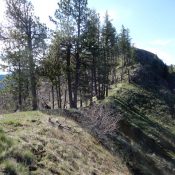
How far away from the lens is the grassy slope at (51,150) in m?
11.7

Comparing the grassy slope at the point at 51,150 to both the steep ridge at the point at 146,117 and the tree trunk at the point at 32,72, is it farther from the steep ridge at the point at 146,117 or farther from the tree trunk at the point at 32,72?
the tree trunk at the point at 32,72

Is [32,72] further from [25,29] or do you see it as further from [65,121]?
[65,121]

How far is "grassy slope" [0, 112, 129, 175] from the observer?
11.7m

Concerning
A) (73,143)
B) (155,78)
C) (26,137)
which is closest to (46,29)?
(73,143)

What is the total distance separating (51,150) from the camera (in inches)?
551

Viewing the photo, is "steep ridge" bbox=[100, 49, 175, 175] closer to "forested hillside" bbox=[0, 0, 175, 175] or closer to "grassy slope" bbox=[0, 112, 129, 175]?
"forested hillside" bbox=[0, 0, 175, 175]

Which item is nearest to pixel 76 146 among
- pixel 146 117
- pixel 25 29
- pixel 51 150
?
pixel 51 150

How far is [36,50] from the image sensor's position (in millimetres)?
31766

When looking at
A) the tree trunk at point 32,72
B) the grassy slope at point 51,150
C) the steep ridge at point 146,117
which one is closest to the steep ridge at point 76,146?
the grassy slope at point 51,150

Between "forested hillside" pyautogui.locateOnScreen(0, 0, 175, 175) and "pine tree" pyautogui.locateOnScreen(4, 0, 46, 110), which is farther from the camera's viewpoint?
"pine tree" pyautogui.locateOnScreen(4, 0, 46, 110)

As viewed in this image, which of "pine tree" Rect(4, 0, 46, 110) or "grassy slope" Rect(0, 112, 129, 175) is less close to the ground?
"pine tree" Rect(4, 0, 46, 110)

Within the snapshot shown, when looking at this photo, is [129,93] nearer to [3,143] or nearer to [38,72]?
[38,72]

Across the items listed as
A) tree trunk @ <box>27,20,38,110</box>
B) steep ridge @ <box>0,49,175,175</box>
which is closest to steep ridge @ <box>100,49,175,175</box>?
steep ridge @ <box>0,49,175,175</box>

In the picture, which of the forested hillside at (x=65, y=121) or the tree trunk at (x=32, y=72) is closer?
the forested hillside at (x=65, y=121)
